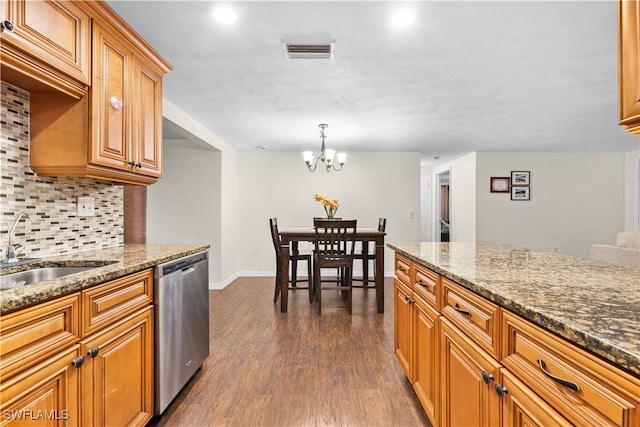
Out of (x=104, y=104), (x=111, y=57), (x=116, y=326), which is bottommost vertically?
(x=116, y=326)

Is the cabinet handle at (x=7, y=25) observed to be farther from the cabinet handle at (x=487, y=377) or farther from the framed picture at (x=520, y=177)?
the framed picture at (x=520, y=177)

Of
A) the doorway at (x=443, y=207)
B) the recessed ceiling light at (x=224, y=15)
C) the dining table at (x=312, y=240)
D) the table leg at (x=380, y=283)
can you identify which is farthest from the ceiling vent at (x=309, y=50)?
the doorway at (x=443, y=207)

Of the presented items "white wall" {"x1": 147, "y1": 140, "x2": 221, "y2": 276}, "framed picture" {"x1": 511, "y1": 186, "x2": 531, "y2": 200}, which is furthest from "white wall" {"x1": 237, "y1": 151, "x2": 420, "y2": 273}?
"framed picture" {"x1": 511, "y1": 186, "x2": 531, "y2": 200}

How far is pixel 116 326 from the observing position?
1.43 meters

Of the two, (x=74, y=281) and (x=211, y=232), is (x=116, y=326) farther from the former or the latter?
(x=211, y=232)

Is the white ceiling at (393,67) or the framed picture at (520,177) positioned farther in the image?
the framed picture at (520,177)

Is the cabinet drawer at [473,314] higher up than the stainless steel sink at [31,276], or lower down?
lower down

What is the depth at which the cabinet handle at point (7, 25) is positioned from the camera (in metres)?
1.21

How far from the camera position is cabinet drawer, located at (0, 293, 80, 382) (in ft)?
3.06

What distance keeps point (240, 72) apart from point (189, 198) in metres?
2.81

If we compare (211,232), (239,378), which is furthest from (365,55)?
(211,232)

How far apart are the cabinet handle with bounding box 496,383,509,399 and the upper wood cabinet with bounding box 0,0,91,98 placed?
2.03 metres

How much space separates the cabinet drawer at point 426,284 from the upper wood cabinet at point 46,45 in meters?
1.92

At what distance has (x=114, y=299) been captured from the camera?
1.42m
